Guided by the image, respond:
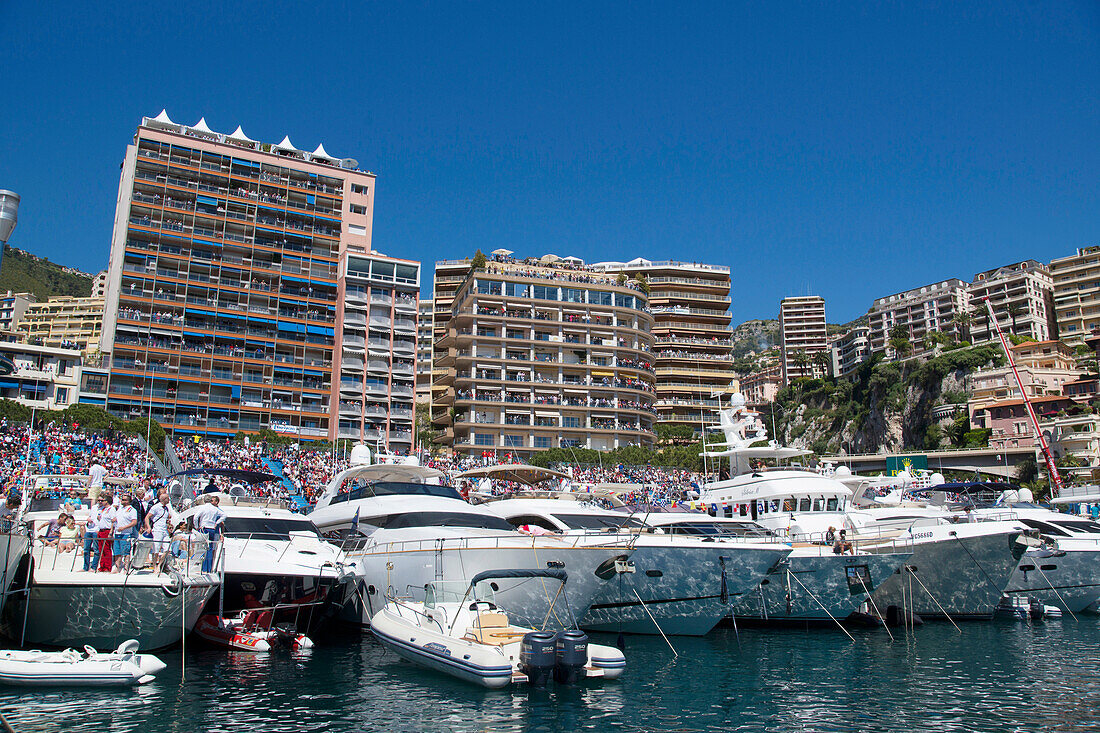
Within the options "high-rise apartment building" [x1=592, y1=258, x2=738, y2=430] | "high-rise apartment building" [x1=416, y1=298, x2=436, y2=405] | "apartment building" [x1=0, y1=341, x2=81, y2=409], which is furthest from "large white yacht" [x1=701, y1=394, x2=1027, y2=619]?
"high-rise apartment building" [x1=416, y1=298, x2=436, y2=405]

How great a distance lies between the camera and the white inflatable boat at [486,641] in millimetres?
14016

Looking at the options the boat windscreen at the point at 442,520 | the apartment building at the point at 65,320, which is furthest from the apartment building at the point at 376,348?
the apartment building at the point at 65,320

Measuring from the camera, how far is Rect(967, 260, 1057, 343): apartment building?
385 ft

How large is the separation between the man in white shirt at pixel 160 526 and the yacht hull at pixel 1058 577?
26451mm

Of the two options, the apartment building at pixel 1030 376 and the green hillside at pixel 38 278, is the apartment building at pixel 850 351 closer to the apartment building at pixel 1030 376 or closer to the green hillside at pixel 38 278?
the apartment building at pixel 1030 376

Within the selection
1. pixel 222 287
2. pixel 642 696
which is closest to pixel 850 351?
pixel 222 287

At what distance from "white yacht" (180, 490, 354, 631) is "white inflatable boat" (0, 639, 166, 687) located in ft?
9.66

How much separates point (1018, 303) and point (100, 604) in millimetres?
131951

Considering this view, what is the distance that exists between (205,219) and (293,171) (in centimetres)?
1082

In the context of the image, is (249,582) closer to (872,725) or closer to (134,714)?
(134,714)

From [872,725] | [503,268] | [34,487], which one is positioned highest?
[503,268]

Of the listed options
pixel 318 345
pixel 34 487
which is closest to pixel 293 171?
pixel 318 345

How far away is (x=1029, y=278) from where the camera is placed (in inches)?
4707

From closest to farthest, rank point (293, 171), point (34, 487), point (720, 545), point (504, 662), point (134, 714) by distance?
point (134, 714)
point (504, 662)
point (720, 545)
point (34, 487)
point (293, 171)
